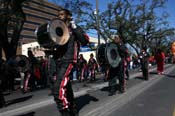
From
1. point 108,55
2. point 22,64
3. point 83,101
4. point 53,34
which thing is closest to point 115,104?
point 83,101

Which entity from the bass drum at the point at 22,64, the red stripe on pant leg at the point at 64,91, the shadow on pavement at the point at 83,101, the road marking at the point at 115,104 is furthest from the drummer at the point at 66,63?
the bass drum at the point at 22,64

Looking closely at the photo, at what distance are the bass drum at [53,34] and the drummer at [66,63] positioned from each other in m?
0.11

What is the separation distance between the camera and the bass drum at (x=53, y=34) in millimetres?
7922

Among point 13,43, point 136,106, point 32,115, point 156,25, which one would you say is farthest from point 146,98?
point 156,25

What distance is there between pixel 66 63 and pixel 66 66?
65 millimetres

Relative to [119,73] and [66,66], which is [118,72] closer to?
[119,73]

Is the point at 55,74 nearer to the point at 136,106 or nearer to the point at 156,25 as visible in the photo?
the point at 136,106

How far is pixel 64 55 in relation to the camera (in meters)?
8.10

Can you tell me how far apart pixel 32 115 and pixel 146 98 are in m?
3.92

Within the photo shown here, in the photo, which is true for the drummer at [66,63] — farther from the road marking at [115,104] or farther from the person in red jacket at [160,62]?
the person in red jacket at [160,62]

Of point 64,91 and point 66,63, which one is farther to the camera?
point 66,63

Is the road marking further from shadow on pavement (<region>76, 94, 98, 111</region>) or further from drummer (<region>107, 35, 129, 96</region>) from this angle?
shadow on pavement (<region>76, 94, 98, 111</region>)

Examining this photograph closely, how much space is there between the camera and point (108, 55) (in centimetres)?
1291

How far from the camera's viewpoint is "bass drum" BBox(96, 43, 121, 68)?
12.8 metres
